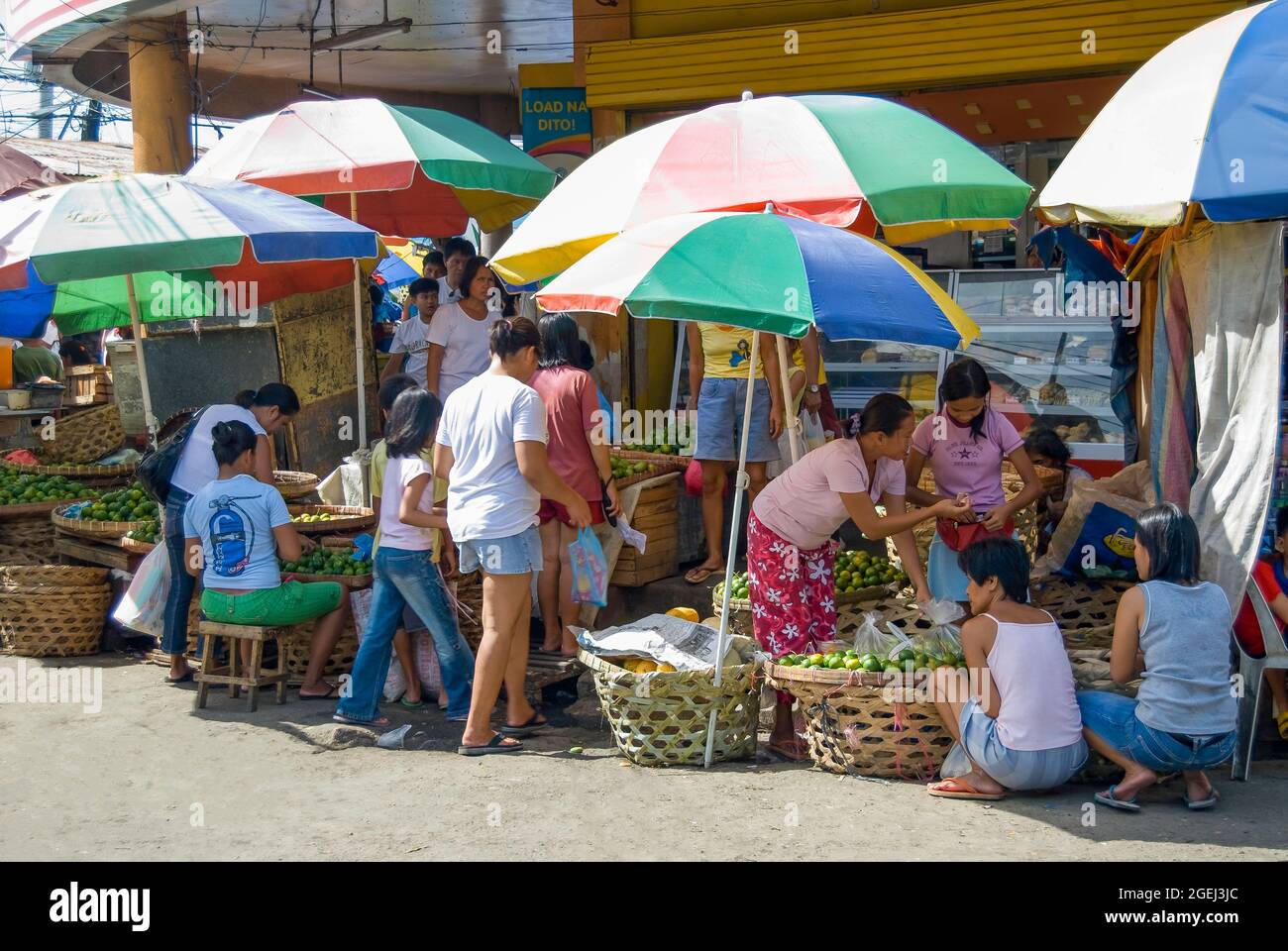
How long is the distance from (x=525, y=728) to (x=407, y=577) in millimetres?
926

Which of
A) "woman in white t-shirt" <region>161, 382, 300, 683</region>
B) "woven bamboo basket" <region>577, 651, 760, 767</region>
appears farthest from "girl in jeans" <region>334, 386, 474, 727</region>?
"woman in white t-shirt" <region>161, 382, 300, 683</region>

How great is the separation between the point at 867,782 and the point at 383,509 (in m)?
2.58

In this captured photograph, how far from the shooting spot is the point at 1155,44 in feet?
27.9

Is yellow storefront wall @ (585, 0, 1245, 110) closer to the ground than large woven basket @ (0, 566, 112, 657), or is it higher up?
higher up

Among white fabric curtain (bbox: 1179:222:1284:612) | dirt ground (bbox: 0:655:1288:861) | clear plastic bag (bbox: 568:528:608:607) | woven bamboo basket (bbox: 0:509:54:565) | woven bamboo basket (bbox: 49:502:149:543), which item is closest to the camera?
dirt ground (bbox: 0:655:1288:861)

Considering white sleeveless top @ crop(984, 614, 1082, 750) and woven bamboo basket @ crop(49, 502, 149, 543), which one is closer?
white sleeveless top @ crop(984, 614, 1082, 750)

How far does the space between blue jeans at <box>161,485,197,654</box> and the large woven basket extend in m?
0.93

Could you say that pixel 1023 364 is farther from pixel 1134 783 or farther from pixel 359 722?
pixel 359 722

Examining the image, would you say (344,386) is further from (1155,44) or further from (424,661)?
(1155,44)

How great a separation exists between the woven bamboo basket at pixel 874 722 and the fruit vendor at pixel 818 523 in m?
0.37

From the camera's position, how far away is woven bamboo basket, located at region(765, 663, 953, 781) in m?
5.54

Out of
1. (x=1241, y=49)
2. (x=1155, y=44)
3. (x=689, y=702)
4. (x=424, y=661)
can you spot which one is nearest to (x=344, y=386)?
(x=424, y=661)

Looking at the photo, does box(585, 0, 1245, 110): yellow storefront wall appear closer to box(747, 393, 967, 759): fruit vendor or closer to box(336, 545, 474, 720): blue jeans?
box(747, 393, 967, 759): fruit vendor

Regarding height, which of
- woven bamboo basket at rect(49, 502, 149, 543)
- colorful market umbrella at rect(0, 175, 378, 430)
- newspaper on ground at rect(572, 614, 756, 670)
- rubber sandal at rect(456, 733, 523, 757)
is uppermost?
colorful market umbrella at rect(0, 175, 378, 430)
